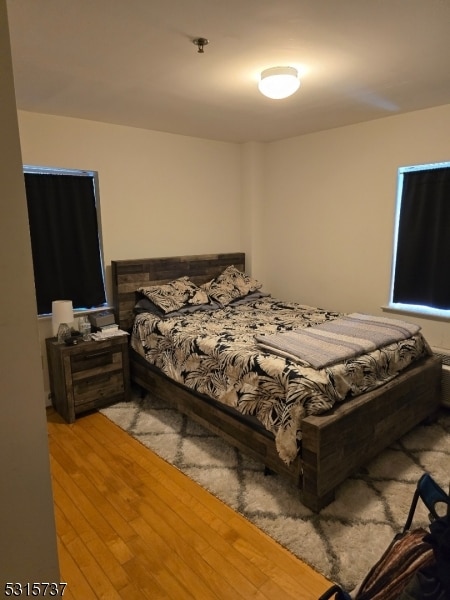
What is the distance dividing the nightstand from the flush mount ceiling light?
2.30 metres

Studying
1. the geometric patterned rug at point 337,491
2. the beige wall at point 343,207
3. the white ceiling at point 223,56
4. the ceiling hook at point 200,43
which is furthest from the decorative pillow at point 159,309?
the ceiling hook at point 200,43

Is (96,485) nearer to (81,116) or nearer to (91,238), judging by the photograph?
(91,238)

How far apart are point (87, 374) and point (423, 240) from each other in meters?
3.16

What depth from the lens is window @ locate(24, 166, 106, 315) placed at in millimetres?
3256

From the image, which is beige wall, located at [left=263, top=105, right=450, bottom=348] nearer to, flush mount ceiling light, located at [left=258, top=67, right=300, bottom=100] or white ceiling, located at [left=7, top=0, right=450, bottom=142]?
white ceiling, located at [left=7, top=0, right=450, bottom=142]

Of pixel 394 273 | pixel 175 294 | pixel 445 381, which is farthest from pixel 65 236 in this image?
pixel 445 381

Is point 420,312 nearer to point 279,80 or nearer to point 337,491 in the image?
point 337,491

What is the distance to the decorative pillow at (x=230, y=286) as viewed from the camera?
4.07 meters

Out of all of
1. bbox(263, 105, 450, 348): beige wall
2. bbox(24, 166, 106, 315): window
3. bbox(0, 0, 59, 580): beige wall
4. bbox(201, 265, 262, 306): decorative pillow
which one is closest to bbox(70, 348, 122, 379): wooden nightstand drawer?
bbox(24, 166, 106, 315): window

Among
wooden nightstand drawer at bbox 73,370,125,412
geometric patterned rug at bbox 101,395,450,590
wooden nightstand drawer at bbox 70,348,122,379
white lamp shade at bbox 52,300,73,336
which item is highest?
white lamp shade at bbox 52,300,73,336

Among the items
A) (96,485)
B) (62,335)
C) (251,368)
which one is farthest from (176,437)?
(62,335)

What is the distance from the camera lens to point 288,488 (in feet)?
7.59

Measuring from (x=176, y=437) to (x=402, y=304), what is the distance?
240 centimetres

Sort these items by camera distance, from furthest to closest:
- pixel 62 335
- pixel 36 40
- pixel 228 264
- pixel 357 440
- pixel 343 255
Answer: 1. pixel 228 264
2. pixel 343 255
3. pixel 62 335
4. pixel 357 440
5. pixel 36 40
